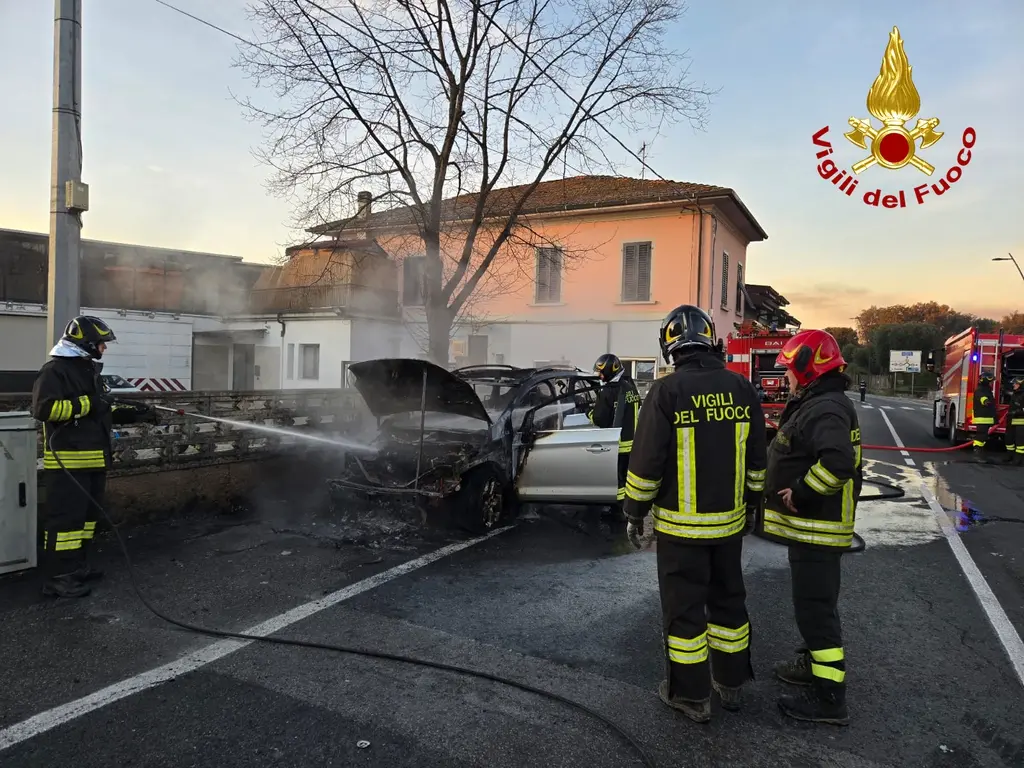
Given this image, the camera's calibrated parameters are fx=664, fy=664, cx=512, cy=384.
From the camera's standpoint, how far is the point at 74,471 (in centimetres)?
457

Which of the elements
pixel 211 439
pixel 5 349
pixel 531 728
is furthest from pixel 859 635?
pixel 5 349

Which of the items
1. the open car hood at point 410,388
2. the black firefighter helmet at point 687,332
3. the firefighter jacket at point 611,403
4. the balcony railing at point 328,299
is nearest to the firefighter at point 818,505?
the black firefighter helmet at point 687,332

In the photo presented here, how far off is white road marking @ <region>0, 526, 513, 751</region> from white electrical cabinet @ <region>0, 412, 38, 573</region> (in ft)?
7.11

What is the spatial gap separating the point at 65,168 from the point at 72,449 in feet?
9.13

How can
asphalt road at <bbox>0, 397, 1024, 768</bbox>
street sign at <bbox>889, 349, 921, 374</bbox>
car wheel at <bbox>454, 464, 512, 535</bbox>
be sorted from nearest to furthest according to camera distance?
asphalt road at <bbox>0, 397, 1024, 768</bbox>
car wheel at <bbox>454, 464, 512, 535</bbox>
street sign at <bbox>889, 349, 921, 374</bbox>

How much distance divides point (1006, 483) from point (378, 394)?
950cm

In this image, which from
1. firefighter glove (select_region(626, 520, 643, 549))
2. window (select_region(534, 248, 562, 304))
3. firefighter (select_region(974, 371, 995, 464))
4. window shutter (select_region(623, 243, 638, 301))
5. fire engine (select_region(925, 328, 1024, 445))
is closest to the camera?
firefighter glove (select_region(626, 520, 643, 549))

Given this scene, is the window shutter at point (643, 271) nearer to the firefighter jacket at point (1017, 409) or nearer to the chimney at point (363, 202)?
the firefighter jacket at point (1017, 409)

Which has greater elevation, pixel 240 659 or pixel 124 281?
pixel 124 281

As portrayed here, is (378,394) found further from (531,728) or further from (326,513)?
(531,728)

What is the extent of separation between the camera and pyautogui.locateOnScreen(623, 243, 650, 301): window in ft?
66.3

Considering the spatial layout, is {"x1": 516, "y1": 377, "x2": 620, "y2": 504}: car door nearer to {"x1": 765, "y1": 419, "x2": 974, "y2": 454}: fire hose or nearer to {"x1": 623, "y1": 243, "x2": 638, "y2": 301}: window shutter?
{"x1": 765, "y1": 419, "x2": 974, "y2": 454}: fire hose

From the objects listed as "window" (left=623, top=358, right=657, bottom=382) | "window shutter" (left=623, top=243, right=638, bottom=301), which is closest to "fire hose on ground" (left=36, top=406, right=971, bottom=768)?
"window" (left=623, top=358, right=657, bottom=382)

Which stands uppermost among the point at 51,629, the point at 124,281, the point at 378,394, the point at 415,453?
the point at 124,281
